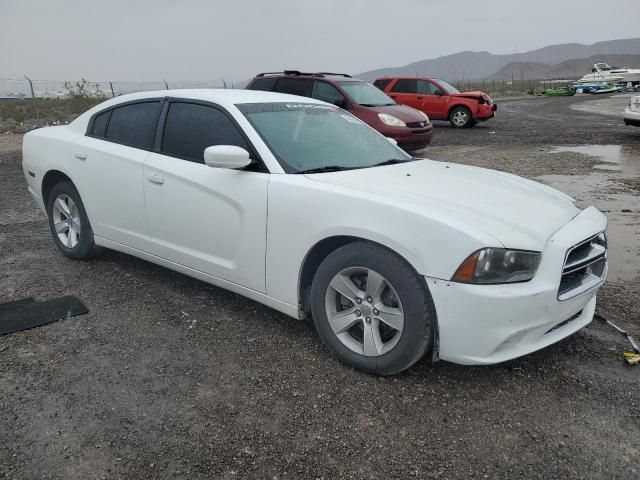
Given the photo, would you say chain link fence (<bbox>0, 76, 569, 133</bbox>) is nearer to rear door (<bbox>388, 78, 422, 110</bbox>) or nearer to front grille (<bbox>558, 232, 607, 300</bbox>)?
rear door (<bbox>388, 78, 422, 110</bbox>)

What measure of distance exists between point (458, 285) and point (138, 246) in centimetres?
258

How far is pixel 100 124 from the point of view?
4.59 m

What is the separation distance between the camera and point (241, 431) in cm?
255

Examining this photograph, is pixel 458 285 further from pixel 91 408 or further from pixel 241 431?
pixel 91 408

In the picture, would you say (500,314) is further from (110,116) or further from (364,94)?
(364,94)

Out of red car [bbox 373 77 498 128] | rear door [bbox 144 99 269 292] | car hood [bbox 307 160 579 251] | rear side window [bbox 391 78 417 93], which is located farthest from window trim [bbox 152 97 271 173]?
rear side window [bbox 391 78 417 93]

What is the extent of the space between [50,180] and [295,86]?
24.6ft

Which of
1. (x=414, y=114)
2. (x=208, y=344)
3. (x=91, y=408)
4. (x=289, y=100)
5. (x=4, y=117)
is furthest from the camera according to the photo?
(x=4, y=117)

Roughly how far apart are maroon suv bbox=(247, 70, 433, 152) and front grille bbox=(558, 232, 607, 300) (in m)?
8.02

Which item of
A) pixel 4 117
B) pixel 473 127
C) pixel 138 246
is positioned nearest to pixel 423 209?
pixel 138 246

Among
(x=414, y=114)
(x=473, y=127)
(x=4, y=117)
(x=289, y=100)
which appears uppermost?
(x=289, y=100)

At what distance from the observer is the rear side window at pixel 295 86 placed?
38.1 feet

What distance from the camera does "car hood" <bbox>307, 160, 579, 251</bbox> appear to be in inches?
108

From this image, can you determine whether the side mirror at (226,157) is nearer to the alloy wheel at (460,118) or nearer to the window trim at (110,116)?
the window trim at (110,116)
